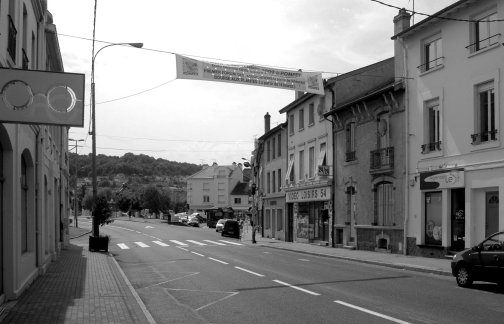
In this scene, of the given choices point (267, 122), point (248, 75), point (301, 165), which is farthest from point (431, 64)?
point (267, 122)

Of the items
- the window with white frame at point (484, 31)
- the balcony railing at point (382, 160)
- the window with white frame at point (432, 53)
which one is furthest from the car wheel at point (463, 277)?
the balcony railing at point (382, 160)

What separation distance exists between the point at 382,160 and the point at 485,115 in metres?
7.05

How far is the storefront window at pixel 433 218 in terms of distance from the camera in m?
22.2

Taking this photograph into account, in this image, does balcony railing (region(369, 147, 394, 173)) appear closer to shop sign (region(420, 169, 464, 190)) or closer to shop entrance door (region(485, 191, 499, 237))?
shop sign (region(420, 169, 464, 190))

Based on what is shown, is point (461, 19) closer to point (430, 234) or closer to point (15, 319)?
point (430, 234)

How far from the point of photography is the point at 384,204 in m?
26.6

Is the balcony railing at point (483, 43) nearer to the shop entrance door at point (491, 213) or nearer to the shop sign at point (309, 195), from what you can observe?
the shop entrance door at point (491, 213)

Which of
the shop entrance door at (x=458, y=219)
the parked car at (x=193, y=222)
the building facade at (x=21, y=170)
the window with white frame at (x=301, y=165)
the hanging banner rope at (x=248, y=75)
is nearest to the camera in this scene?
the building facade at (x=21, y=170)

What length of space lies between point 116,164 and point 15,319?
5954cm

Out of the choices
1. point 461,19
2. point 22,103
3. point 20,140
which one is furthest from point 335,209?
point 22,103

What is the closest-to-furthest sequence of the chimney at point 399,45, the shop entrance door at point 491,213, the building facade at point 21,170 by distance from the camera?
the building facade at point 21,170, the shop entrance door at point 491,213, the chimney at point 399,45

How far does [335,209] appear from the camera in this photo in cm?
3228

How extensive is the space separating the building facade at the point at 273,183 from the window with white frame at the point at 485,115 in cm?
2301

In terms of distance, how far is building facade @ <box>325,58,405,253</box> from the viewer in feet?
82.8
